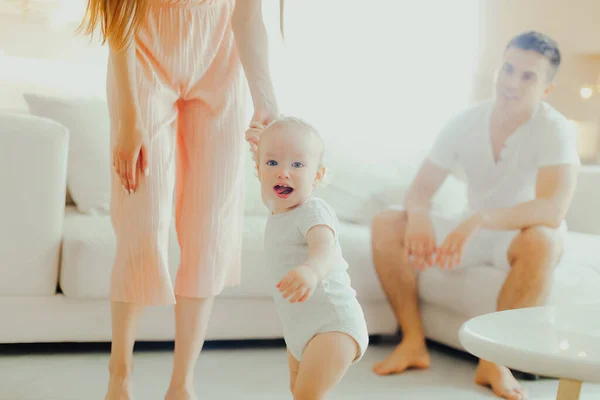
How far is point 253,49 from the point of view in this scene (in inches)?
57.7

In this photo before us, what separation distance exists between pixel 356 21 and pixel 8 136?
1.87m

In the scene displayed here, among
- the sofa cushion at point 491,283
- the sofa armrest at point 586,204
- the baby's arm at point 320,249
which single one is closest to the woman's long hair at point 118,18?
the baby's arm at point 320,249

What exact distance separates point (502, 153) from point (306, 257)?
3.39 ft

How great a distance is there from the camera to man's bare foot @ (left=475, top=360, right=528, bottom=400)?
1.86 m

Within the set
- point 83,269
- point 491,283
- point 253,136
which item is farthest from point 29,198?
point 491,283

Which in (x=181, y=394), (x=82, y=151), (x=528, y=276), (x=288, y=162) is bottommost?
(x=181, y=394)

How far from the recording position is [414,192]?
214cm

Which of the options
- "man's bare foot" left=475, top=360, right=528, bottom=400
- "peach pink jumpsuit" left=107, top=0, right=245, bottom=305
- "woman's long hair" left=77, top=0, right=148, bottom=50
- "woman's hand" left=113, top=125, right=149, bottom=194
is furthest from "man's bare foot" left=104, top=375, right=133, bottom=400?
"man's bare foot" left=475, top=360, right=528, bottom=400

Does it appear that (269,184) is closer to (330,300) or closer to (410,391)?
(330,300)

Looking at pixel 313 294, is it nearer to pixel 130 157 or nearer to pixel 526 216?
pixel 130 157

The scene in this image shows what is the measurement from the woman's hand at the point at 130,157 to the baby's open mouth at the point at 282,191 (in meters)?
0.31

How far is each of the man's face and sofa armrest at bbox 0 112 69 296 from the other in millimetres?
1164

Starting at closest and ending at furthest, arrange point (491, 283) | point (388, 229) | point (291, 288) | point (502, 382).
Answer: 1. point (291, 288)
2. point (502, 382)
3. point (491, 283)
4. point (388, 229)

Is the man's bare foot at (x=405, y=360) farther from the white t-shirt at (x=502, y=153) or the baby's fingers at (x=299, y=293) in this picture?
the baby's fingers at (x=299, y=293)
